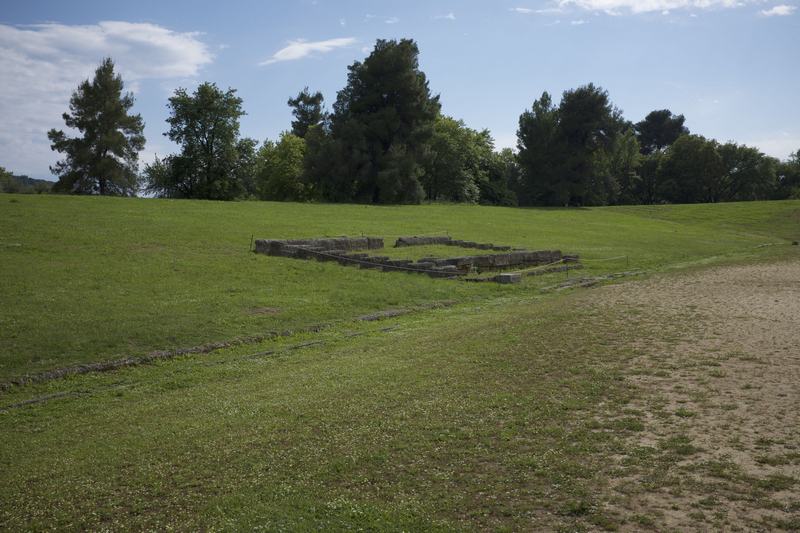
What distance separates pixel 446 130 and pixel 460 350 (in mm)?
70465

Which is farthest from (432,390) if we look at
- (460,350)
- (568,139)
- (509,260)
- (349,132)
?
(568,139)

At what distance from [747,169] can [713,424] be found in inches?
3554

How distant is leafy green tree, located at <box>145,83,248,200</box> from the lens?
61.1 meters

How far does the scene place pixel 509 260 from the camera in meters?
26.9

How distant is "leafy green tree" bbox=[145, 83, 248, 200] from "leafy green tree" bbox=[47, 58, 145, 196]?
6.20 meters

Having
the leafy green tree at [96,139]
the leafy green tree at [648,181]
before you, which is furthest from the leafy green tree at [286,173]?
the leafy green tree at [648,181]

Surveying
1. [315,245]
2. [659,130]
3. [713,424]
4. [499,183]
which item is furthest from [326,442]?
[659,130]

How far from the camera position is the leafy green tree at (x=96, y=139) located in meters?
54.0

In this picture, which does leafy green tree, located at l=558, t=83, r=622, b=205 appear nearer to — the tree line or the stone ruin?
the tree line

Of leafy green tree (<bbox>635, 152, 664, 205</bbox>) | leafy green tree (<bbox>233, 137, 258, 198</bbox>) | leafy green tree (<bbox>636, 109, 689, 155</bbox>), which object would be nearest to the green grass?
leafy green tree (<bbox>233, 137, 258, 198</bbox>)

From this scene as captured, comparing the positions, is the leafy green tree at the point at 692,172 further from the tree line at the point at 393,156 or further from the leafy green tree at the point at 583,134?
the leafy green tree at the point at 583,134

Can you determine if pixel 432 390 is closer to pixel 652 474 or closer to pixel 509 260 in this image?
pixel 652 474

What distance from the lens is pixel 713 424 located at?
7477 millimetres

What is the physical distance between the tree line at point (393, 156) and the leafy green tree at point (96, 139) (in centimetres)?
9
